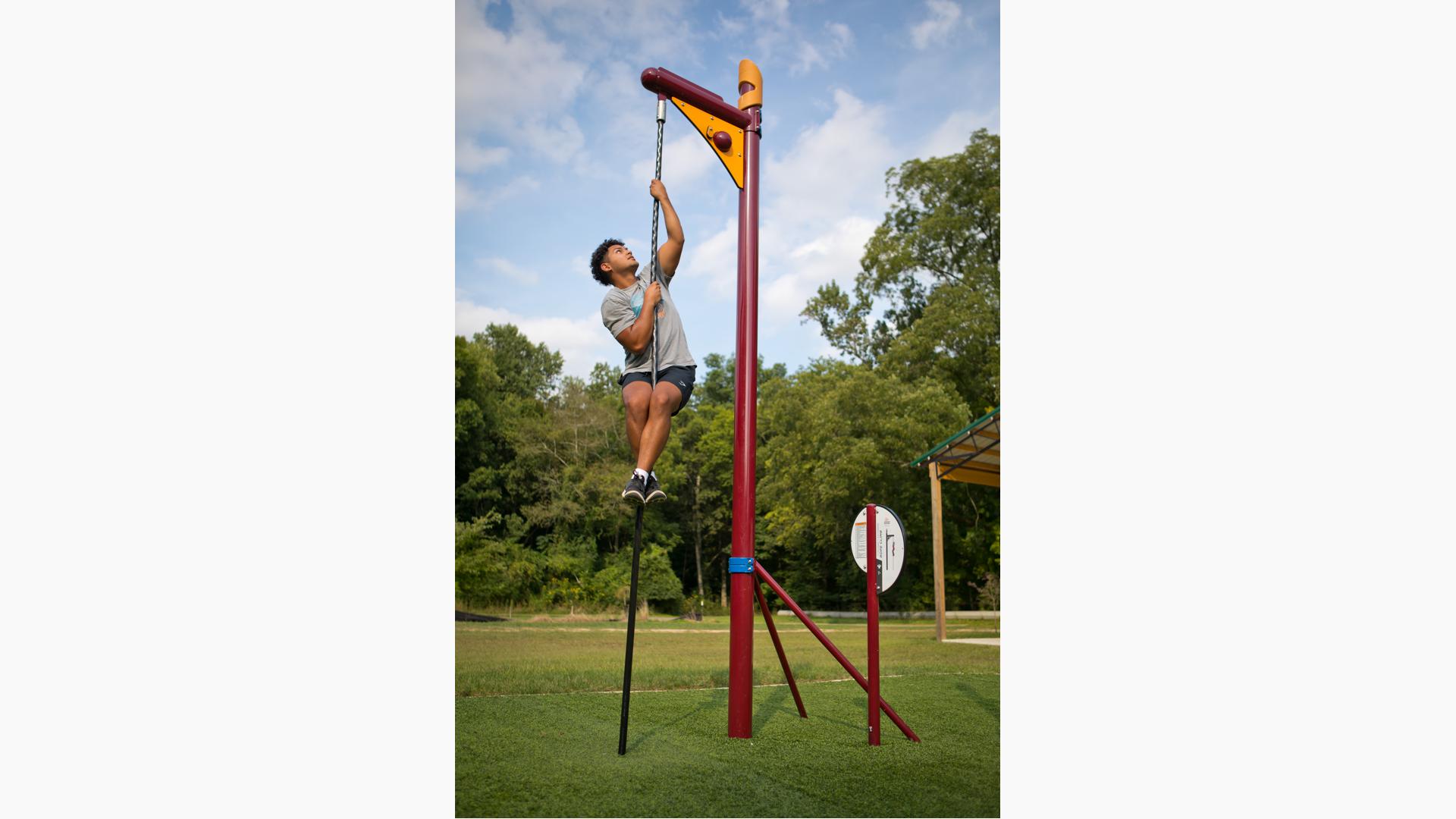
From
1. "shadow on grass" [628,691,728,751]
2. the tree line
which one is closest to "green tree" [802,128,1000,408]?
the tree line

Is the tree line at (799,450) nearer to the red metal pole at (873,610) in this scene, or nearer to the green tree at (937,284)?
the green tree at (937,284)

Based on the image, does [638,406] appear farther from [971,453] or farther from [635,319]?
[971,453]

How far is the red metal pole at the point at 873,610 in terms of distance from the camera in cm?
325

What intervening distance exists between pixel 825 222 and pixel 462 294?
18.7ft

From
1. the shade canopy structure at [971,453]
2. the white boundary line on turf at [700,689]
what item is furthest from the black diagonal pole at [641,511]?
the shade canopy structure at [971,453]

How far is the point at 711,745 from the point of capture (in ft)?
10.3

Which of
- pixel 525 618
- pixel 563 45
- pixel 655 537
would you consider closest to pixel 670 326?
pixel 563 45

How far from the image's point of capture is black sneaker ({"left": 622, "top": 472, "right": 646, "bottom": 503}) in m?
3.09

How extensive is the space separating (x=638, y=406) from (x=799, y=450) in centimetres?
1103

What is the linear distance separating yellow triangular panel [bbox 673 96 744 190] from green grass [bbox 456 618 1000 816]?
224 cm

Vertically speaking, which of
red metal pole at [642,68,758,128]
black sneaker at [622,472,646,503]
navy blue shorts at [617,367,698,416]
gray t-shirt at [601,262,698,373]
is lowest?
black sneaker at [622,472,646,503]

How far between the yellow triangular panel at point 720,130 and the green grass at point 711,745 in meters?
2.24

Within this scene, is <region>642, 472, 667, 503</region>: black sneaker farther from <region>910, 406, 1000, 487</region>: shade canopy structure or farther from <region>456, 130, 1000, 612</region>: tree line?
<region>456, 130, 1000, 612</region>: tree line

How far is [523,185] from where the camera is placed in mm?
8305
